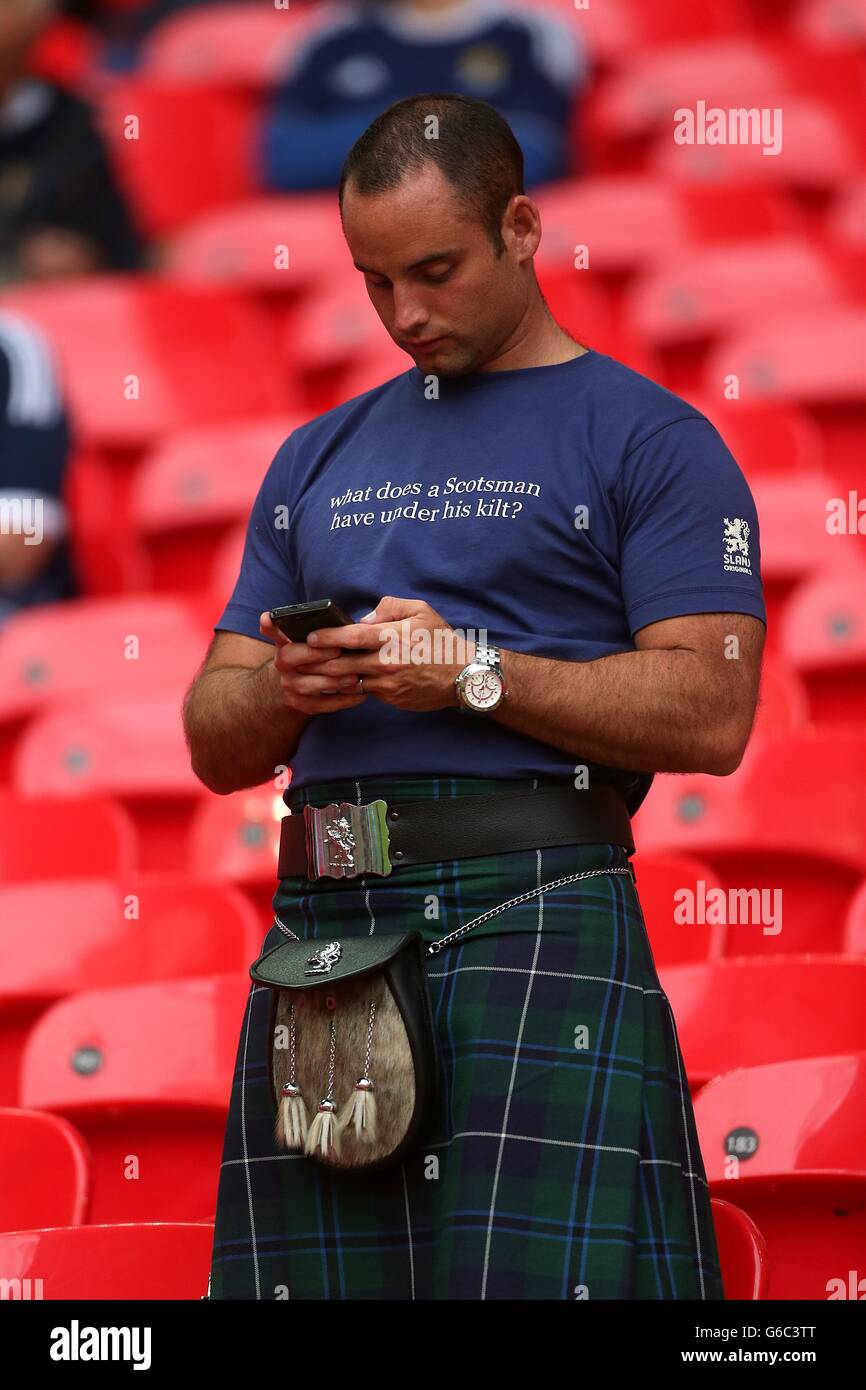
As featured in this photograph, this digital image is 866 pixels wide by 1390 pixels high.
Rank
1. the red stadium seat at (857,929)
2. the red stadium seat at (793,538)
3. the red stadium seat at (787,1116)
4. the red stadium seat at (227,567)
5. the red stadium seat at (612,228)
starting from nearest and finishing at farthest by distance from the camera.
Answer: the red stadium seat at (787,1116) < the red stadium seat at (857,929) < the red stadium seat at (793,538) < the red stadium seat at (227,567) < the red stadium seat at (612,228)

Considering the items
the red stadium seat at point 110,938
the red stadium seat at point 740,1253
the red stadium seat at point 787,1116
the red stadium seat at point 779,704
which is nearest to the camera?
the red stadium seat at point 740,1253

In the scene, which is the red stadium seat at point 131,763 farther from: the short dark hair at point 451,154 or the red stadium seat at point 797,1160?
the short dark hair at point 451,154

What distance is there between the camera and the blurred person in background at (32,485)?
4453mm

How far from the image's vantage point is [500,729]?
5.22 feet

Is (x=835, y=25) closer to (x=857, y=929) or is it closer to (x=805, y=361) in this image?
(x=805, y=361)

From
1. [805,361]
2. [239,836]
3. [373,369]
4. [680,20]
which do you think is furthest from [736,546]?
[680,20]

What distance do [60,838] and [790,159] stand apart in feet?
13.1

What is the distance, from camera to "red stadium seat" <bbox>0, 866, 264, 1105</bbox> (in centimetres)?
275

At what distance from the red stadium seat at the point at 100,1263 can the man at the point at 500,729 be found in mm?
282

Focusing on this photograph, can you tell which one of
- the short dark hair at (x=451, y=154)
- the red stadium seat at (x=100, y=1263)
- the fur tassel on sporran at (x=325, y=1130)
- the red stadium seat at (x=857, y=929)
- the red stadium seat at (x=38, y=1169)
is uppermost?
the short dark hair at (x=451, y=154)

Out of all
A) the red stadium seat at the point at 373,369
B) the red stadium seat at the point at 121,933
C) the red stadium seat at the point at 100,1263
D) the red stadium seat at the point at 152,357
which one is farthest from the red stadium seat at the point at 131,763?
the red stadium seat at the point at 152,357

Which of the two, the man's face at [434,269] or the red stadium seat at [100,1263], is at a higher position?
the man's face at [434,269]

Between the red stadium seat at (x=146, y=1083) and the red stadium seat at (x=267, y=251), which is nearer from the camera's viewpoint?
the red stadium seat at (x=146, y=1083)
